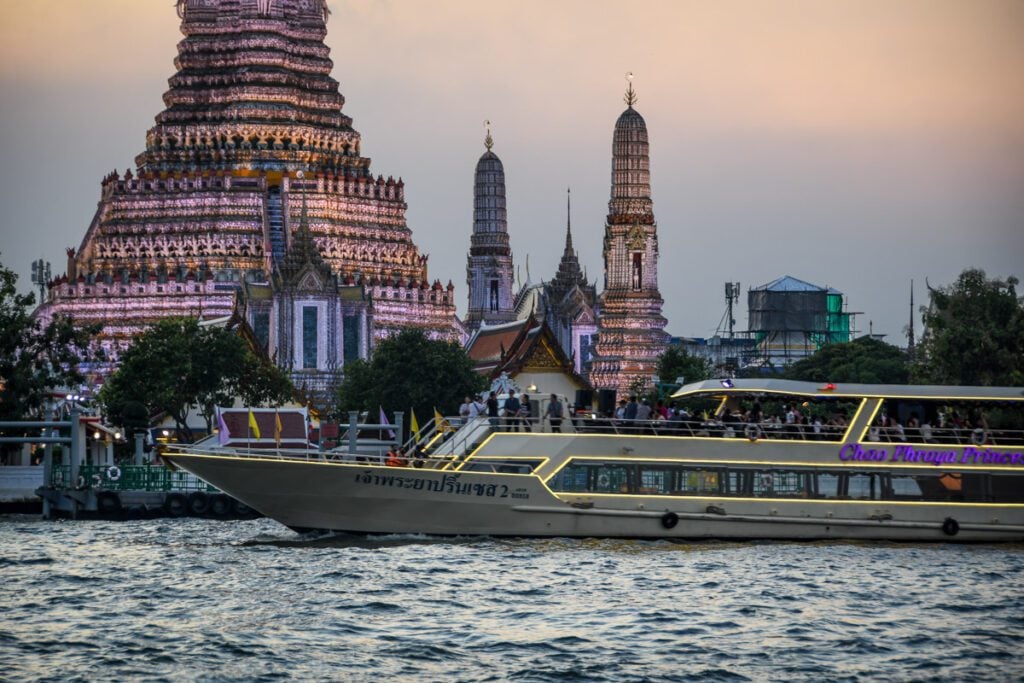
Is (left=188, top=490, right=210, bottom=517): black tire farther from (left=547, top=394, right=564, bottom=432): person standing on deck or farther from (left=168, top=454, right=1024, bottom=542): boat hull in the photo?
(left=547, top=394, right=564, bottom=432): person standing on deck

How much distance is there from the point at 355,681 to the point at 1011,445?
70.9ft

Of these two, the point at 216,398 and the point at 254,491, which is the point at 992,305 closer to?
the point at 216,398

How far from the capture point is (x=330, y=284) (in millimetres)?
119125

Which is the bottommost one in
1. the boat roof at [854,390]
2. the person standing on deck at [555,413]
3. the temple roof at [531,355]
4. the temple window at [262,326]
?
the person standing on deck at [555,413]

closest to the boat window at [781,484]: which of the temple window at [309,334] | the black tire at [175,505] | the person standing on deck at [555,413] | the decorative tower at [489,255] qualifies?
the person standing on deck at [555,413]

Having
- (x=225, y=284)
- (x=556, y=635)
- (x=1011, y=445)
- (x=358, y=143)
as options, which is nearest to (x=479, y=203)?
(x=358, y=143)

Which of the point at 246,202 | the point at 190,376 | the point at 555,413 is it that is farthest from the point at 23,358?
the point at 246,202

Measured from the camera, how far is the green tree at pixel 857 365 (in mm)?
126500

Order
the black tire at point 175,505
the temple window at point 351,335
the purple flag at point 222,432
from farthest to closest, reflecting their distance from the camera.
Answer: the temple window at point 351,335
the purple flag at point 222,432
the black tire at point 175,505

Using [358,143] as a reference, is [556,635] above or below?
below

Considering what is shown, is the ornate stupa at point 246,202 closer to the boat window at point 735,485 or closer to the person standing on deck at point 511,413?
the person standing on deck at point 511,413

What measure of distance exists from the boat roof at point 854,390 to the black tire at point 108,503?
17.2 metres

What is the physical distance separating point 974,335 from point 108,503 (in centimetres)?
3765

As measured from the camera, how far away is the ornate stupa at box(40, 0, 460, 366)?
401 feet
